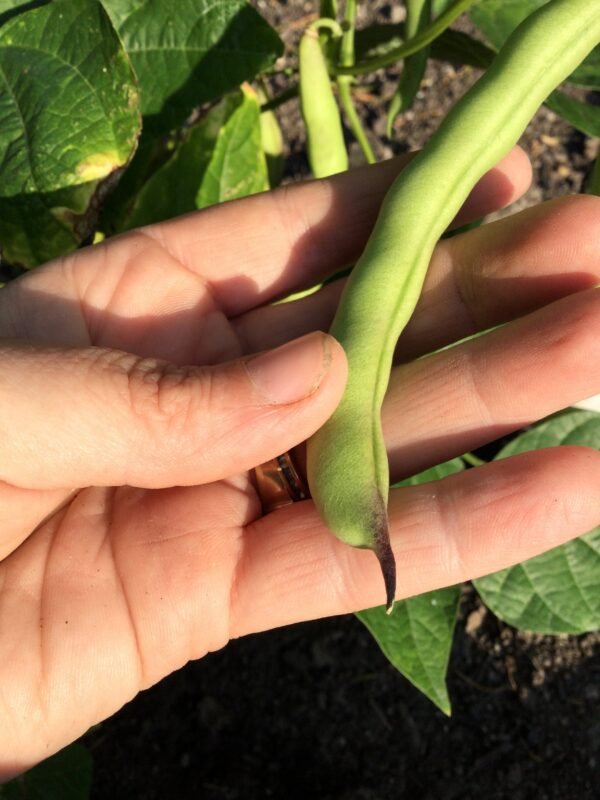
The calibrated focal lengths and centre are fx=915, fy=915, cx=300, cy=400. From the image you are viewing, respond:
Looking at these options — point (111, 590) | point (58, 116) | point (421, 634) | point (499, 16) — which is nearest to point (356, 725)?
point (421, 634)

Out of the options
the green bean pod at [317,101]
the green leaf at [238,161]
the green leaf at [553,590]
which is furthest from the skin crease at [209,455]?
the green leaf at [553,590]

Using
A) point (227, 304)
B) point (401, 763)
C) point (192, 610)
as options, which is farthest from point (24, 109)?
point (401, 763)

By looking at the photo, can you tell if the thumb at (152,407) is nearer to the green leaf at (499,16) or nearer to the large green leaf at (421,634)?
the large green leaf at (421,634)

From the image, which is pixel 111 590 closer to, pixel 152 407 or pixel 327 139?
pixel 152 407

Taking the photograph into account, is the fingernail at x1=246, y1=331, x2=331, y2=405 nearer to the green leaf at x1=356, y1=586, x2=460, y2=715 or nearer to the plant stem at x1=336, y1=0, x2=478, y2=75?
the green leaf at x1=356, y1=586, x2=460, y2=715

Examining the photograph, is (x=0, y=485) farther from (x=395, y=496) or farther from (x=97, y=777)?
(x=97, y=777)

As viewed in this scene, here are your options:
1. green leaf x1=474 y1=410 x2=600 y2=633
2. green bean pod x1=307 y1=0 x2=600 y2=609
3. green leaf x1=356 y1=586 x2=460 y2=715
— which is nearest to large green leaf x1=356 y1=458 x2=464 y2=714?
green leaf x1=356 y1=586 x2=460 y2=715
